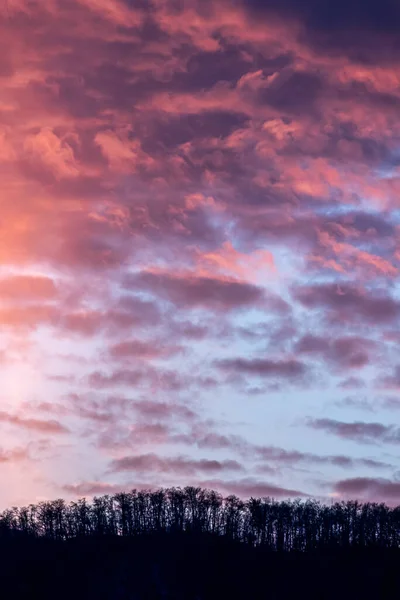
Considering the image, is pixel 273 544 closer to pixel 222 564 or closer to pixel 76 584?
pixel 222 564

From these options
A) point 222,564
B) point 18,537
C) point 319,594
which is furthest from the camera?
point 18,537

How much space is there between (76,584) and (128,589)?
37.1 feet

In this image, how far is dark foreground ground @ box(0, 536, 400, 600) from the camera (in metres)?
161

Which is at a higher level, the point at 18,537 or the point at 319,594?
the point at 18,537

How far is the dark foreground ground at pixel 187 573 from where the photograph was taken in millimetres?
161375

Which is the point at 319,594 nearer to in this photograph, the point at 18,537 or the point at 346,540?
the point at 346,540

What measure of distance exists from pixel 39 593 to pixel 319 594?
56.6 meters

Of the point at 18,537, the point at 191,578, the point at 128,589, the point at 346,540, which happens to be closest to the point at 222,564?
the point at 191,578

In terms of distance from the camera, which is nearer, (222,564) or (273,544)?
(222,564)

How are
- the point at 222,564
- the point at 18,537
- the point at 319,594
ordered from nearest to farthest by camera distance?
1. the point at 319,594
2. the point at 222,564
3. the point at 18,537

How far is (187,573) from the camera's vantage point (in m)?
166

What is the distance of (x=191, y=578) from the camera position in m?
165

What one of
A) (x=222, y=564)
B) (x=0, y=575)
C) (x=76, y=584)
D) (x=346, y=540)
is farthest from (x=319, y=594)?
(x=0, y=575)

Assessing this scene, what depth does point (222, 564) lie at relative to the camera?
170500 mm
